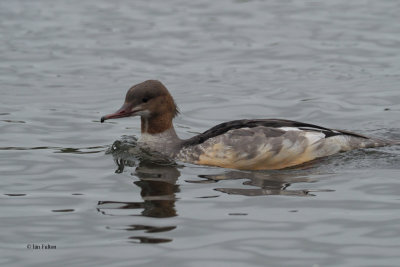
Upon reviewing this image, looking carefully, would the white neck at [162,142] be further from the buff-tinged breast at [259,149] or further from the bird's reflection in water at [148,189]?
the buff-tinged breast at [259,149]

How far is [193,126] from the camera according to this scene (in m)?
14.0

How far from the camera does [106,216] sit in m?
9.30

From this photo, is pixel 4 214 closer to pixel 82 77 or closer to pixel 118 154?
pixel 118 154

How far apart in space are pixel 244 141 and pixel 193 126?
105 inches

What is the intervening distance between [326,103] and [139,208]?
627 centimetres

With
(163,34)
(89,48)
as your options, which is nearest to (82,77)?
(89,48)

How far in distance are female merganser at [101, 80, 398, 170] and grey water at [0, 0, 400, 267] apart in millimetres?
197

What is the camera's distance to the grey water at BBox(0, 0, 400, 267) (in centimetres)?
855

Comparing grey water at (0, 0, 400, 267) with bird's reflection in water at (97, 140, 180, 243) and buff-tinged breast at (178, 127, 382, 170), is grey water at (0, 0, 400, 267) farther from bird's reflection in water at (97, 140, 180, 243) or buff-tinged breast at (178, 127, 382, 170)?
buff-tinged breast at (178, 127, 382, 170)

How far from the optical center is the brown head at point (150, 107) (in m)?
11.8

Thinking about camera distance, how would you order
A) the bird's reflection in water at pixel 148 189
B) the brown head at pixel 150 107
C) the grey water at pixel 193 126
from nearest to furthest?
the grey water at pixel 193 126 < the bird's reflection in water at pixel 148 189 < the brown head at pixel 150 107

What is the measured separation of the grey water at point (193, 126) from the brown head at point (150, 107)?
533 mm
